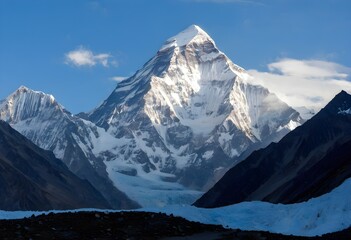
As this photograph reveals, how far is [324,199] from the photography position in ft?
146

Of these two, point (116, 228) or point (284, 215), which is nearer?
point (116, 228)

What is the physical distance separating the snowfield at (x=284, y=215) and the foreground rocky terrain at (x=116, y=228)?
3.99 m

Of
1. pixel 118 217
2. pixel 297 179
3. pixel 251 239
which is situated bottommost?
pixel 251 239

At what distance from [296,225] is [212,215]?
5016 mm

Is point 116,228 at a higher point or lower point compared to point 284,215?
lower

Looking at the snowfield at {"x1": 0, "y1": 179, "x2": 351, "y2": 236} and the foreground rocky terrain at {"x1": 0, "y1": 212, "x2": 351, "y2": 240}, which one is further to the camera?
the snowfield at {"x1": 0, "y1": 179, "x2": 351, "y2": 236}

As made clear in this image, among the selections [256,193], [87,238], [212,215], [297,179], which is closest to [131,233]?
[87,238]

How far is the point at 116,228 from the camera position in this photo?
1389 inches

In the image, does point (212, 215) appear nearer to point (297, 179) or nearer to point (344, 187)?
point (344, 187)

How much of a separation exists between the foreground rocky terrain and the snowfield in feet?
13.1

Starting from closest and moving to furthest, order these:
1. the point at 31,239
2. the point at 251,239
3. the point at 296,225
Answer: the point at 31,239 → the point at 251,239 → the point at 296,225

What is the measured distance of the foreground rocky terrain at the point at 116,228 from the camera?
33375 mm

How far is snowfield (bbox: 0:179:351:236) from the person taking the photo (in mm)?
41250

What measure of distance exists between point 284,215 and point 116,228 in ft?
45.7
